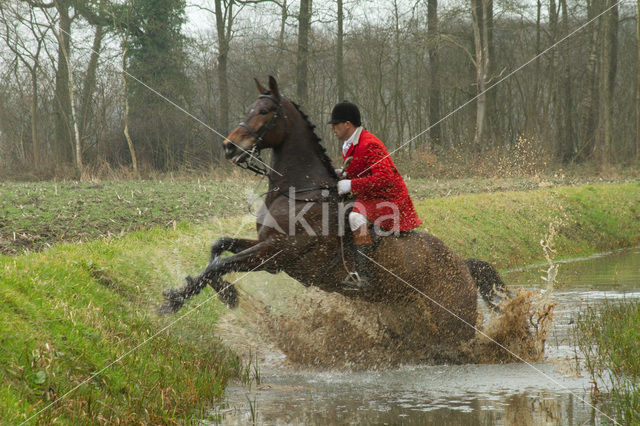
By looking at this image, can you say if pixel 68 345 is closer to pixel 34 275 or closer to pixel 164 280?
pixel 34 275

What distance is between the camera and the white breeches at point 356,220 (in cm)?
621

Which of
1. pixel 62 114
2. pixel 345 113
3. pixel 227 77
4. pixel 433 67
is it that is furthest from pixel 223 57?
pixel 345 113

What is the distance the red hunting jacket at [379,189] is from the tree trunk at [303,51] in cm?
1986

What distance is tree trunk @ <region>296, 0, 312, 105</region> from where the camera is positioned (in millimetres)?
25922

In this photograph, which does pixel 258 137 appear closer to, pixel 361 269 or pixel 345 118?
pixel 345 118

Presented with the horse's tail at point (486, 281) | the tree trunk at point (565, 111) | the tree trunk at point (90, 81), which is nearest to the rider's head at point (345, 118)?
the horse's tail at point (486, 281)

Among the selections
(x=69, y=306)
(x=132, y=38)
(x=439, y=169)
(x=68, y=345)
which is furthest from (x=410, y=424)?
(x=132, y=38)

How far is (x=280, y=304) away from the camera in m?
8.54

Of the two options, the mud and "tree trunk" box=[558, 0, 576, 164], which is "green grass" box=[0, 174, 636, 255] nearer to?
the mud

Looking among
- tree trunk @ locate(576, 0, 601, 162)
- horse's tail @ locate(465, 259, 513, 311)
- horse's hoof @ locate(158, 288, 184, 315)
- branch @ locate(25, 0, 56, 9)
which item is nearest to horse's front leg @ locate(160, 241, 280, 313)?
horse's hoof @ locate(158, 288, 184, 315)

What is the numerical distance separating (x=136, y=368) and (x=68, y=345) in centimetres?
55

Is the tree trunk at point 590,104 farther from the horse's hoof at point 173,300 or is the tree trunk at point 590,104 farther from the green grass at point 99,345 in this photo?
the horse's hoof at point 173,300

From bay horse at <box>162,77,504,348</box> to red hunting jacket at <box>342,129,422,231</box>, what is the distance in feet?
0.55

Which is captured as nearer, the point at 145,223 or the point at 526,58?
the point at 145,223
